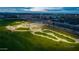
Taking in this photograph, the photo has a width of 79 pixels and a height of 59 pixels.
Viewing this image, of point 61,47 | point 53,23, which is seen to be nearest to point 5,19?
point 53,23

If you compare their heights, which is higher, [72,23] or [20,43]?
[72,23]

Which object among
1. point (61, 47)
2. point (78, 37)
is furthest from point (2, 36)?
point (78, 37)

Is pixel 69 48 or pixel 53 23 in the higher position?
pixel 53 23

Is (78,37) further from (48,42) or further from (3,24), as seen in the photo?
(3,24)
